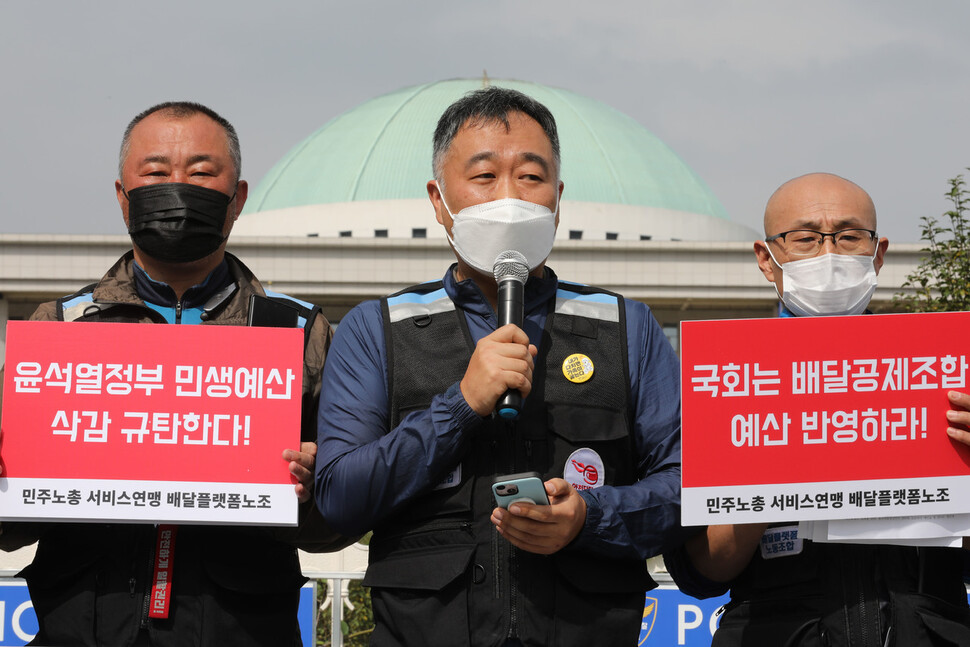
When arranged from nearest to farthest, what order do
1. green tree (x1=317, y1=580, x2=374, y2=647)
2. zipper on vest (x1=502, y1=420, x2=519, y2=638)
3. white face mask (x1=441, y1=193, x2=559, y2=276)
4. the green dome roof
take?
zipper on vest (x1=502, y1=420, x2=519, y2=638) → white face mask (x1=441, y1=193, x2=559, y2=276) → green tree (x1=317, y1=580, x2=374, y2=647) → the green dome roof

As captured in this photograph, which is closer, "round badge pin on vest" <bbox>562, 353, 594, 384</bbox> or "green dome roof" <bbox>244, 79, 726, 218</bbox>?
"round badge pin on vest" <bbox>562, 353, 594, 384</bbox>

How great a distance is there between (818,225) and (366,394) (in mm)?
1628

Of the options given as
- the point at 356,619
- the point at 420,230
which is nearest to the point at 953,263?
the point at 356,619

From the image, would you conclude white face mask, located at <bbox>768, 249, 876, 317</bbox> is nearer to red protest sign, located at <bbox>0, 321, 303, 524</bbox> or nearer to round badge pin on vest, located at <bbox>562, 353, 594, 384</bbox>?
round badge pin on vest, located at <bbox>562, 353, 594, 384</bbox>

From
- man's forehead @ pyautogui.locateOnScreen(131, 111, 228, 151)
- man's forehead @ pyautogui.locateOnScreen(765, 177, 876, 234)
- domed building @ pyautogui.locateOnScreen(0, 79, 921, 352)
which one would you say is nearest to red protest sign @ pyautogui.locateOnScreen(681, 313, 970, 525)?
man's forehead @ pyautogui.locateOnScreen(765, 177, 876, 234)

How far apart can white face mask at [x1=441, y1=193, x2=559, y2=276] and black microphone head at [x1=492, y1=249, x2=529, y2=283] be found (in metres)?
0.01

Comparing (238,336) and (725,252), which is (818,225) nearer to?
(238,336)

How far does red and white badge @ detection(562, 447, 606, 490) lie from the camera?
11.3 feet

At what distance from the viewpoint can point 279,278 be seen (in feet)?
114

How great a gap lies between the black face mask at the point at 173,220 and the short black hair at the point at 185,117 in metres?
0.25

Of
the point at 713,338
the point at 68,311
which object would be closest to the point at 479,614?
the point at 713,338

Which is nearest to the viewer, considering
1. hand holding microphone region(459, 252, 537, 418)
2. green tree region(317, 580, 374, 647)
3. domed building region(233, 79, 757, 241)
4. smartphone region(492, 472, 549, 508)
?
smartphone region(492, 472, 549, 508)

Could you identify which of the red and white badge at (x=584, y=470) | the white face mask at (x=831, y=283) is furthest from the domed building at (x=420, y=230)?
the red and white badge at (x=584, y=470)

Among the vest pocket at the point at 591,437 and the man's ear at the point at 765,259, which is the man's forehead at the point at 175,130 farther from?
the man's ear at the point at 765,259
